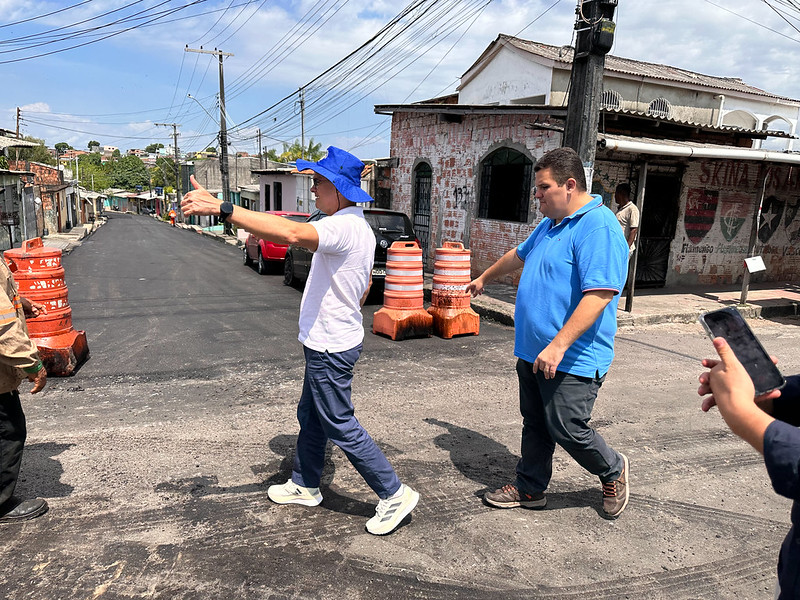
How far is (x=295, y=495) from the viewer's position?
3428mm

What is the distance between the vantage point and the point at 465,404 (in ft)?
17.5

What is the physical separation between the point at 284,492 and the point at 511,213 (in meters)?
10.3

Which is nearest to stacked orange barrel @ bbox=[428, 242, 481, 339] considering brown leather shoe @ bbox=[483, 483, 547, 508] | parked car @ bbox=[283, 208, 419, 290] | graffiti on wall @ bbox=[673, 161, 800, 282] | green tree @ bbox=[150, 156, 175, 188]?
parked car @ bbox=[283, 208, 419, 290]

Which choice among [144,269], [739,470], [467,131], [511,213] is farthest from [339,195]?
[144,269]

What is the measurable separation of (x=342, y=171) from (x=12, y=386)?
2.05 m

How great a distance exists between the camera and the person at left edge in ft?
9.22

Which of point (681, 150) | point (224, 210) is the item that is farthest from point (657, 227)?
point (224, 210)

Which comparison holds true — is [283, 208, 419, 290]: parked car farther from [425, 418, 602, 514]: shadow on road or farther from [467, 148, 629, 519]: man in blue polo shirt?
[467, 148, 629, 519]: man in blue polo shirt

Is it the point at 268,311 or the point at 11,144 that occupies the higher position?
the point at 11,144

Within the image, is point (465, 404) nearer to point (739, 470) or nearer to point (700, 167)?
point (739, 470)

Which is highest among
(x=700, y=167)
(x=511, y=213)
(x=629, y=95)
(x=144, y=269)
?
(x=629, y=95)

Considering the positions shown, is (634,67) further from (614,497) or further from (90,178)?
(90,178)

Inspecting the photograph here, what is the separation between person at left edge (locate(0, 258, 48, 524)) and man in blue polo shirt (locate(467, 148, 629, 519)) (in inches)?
103

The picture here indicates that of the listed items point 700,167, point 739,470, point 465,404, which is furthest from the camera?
point 700,167
